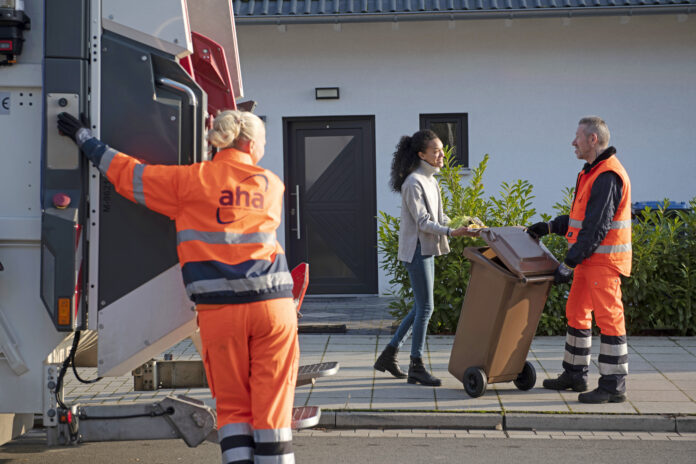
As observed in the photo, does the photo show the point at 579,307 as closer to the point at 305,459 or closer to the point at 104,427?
the point at 305,459

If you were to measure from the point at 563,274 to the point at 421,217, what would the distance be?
105cm

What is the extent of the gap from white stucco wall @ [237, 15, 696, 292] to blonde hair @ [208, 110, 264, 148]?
680 centimetres

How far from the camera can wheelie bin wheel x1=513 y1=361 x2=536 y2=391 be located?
234 inches

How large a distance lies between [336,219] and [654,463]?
647 centimetres

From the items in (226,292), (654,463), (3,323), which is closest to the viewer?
(226,292)

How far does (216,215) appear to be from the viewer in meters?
A: 3.59

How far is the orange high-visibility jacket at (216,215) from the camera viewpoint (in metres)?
3.59

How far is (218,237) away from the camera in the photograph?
3.59 meters

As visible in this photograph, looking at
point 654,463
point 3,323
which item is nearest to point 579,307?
point 654,463

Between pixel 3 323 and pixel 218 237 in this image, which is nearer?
pixel 218 237

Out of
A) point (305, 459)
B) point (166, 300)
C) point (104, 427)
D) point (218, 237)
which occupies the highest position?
point (218, 237)

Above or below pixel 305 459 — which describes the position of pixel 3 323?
above

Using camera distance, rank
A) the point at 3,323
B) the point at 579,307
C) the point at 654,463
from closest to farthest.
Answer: the point at 3,323, the point at 654,463, the point at 579,307

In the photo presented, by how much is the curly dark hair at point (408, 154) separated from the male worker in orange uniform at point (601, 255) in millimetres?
984
